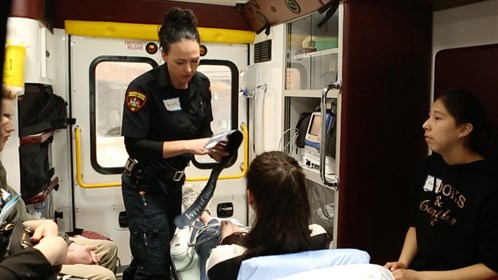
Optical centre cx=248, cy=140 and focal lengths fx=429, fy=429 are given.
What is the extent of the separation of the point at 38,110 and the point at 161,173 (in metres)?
0.99

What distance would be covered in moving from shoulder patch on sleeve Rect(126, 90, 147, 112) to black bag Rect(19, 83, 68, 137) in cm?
69

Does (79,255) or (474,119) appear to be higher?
(474,119)

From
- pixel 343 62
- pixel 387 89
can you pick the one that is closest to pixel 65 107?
pixel 343 62

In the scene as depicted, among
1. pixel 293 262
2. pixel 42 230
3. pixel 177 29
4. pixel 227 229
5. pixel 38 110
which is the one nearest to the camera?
pixel 293 262

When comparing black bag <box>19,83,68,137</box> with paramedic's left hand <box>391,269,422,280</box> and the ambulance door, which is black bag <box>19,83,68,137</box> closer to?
the ambulance door

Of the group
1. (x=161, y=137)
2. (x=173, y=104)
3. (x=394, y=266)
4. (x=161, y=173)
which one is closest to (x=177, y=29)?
(x=173, y=104)

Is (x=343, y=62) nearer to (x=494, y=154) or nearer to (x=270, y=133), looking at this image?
(x=494, y=154)

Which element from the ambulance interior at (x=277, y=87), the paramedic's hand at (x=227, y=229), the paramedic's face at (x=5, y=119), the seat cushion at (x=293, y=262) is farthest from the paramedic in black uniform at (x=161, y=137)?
the seat cushion at (x=293, y=262)

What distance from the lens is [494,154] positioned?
1.88m

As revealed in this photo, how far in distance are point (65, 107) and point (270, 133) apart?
155 centimetres

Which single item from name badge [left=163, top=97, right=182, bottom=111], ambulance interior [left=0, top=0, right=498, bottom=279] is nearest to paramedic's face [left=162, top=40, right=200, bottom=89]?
name badge [left=163, top=97, right=182, bottom=111]

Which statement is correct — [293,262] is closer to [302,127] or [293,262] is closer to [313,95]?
[313,95]

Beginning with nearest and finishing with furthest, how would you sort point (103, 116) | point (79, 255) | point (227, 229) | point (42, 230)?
point (42, 230)
point (227, 229)
point (79, 255)
point (103, 116)

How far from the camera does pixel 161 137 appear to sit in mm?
2266
